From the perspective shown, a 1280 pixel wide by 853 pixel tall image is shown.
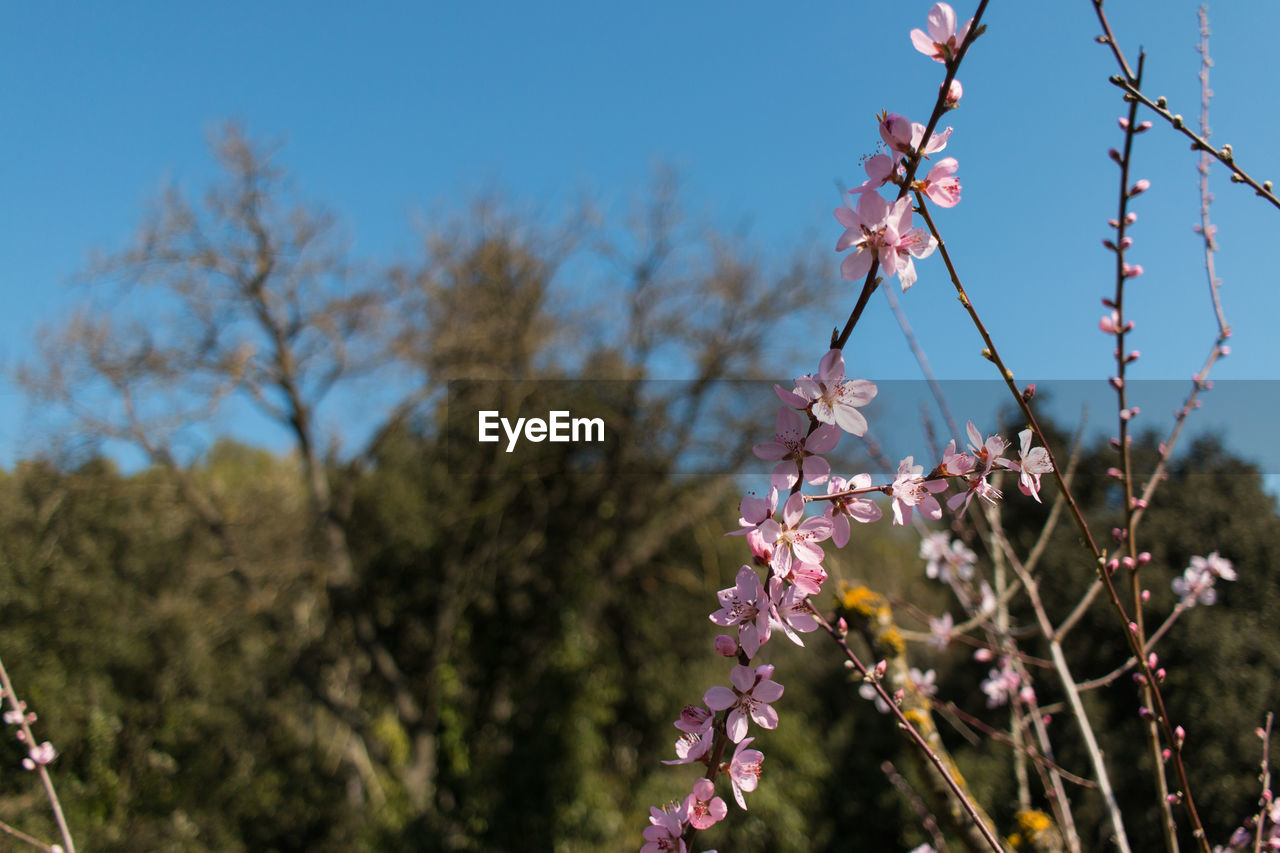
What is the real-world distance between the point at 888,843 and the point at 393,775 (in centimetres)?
361

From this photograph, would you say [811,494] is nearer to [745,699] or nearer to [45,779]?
[745,699]

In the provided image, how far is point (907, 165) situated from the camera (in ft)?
1.79

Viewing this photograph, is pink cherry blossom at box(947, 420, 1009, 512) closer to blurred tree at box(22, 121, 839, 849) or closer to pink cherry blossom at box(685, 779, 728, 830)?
pink cherry blossom at box(685, 779, 728, 830)

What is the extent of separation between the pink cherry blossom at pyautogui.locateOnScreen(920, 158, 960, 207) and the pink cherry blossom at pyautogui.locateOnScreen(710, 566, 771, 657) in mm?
291

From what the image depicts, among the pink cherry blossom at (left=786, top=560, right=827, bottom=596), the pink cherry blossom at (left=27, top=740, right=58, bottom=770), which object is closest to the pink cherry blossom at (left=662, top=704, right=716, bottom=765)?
the pink cherry blossom at (left=786, top=560, right=827, bottom=596)

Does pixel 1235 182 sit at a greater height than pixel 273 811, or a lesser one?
greater

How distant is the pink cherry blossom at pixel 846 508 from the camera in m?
0.56

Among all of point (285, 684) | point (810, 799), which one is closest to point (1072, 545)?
point (810, 799)

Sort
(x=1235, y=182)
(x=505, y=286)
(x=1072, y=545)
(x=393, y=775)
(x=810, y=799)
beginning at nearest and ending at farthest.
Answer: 1. (x=1235, y=182)
2. (x=1072, y=545)
3. (x=810, y=799)
4. (x=393, y=775)
5. (x=505, y=286)

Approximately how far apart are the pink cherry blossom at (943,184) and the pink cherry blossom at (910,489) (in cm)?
18

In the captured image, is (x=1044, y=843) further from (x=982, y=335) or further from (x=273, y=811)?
(x=273, y=811)

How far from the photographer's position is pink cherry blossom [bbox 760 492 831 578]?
1.79ft

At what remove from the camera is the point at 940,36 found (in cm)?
57

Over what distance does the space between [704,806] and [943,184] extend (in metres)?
0.47
